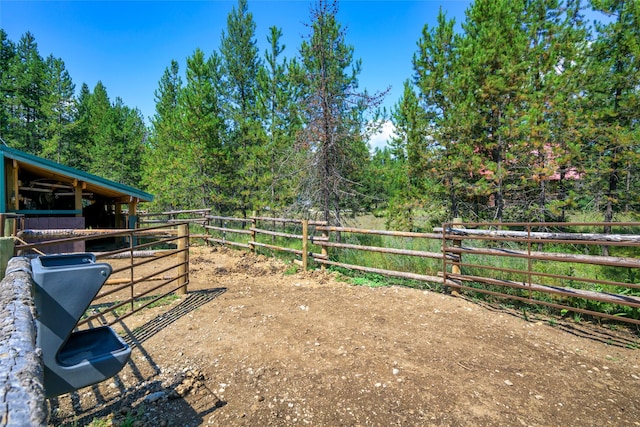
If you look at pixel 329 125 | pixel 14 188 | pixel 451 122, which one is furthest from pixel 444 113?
pixel 14 188

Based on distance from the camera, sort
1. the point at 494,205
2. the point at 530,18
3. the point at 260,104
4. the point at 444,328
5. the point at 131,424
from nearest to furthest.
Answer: the point at 131,424
the point at 444,328
the point at 530,18
the point at 494,205
the point at 260,104

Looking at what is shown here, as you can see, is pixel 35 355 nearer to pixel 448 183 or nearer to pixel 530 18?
pixel 448 183

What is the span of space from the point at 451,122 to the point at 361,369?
9727mm

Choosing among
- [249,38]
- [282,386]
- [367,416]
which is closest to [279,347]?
[282,386]

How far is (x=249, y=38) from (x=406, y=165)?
9607 millimetres

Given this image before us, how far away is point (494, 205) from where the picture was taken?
11242 millimetres

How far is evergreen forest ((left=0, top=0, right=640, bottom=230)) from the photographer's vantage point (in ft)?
30.4

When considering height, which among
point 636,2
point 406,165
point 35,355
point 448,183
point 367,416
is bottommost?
point 367,416

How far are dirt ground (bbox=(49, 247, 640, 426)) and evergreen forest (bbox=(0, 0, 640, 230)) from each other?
5069 millimetres

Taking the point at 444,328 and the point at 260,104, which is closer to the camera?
the point at 444,328

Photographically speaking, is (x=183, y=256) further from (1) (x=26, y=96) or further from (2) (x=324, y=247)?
(1) (x=26, y=96)

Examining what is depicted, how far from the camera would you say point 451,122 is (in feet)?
34.9

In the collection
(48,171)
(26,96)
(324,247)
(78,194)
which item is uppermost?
(26,96)

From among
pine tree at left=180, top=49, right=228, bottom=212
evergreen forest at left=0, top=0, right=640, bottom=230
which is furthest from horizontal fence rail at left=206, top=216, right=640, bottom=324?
pine tree at left=180, top=49, right=228, bottom=212
